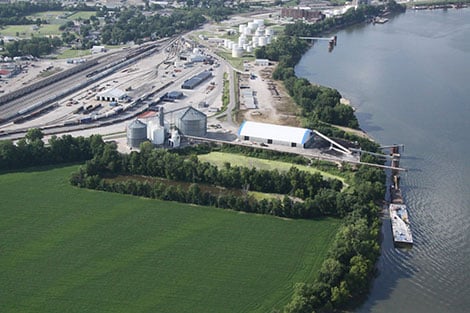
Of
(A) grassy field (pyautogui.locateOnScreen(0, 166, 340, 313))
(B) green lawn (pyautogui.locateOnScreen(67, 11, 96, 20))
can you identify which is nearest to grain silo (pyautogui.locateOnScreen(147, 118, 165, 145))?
(A) grassy field (pyautogui.locateOnScreen(0, 166, 340, 313))

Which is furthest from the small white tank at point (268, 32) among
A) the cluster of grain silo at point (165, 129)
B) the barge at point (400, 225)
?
the barge at point (400, 225)

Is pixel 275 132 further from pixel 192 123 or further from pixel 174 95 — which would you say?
pixel 174 95

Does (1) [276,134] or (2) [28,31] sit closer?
(1) [276,134]

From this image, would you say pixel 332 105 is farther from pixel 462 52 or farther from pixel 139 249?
pixel 462 52

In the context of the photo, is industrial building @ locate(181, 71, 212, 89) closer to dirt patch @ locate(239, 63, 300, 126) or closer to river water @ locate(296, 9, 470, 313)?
dirt patch @ locate(239, 63, 300, 126)

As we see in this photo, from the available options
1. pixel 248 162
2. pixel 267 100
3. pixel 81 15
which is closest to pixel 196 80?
pixel 267 100

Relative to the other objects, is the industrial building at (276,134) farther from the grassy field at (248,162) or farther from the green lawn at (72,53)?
the green lawn at (72,53)
